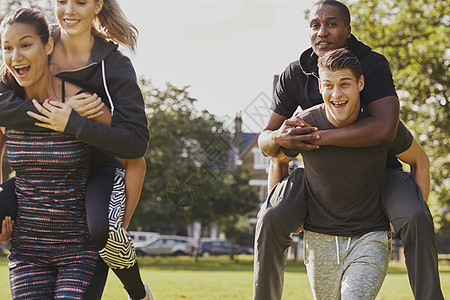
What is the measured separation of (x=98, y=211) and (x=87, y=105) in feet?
1.93

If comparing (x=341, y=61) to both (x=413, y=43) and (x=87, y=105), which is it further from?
(x=413, y=43)

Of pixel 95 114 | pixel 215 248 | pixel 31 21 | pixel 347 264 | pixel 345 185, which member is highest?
pixel 31 21

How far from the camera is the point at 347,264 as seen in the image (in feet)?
12.0

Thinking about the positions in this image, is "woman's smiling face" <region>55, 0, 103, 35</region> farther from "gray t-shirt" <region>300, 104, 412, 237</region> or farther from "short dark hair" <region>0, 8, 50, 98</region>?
"gray t-shirt" <region>300, 104, 412, 237</region>

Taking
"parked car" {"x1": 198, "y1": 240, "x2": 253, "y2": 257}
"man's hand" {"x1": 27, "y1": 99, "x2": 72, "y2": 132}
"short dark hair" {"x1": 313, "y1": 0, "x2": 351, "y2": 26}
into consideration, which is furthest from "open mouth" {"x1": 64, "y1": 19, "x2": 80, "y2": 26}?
"parked car" {"x1": 198, "y1": 240, "x2": 253, "y2": 257}

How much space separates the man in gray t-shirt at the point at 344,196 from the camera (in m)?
3.53

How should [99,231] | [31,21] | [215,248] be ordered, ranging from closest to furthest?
[99,231] → [31,21] → [215,248]

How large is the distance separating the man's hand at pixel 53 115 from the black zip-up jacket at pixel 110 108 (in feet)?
0.09

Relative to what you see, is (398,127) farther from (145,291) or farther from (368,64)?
(145,291)

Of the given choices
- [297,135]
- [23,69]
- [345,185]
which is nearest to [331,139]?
[297,135]

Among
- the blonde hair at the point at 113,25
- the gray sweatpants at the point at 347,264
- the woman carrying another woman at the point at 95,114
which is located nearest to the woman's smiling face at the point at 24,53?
the woman carrying another woman at the point at 95,114

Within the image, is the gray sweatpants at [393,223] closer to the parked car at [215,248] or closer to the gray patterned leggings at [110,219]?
the gray patterned leggings at [110,219]

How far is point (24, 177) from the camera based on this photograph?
340 cm

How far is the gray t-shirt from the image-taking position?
3600mm
